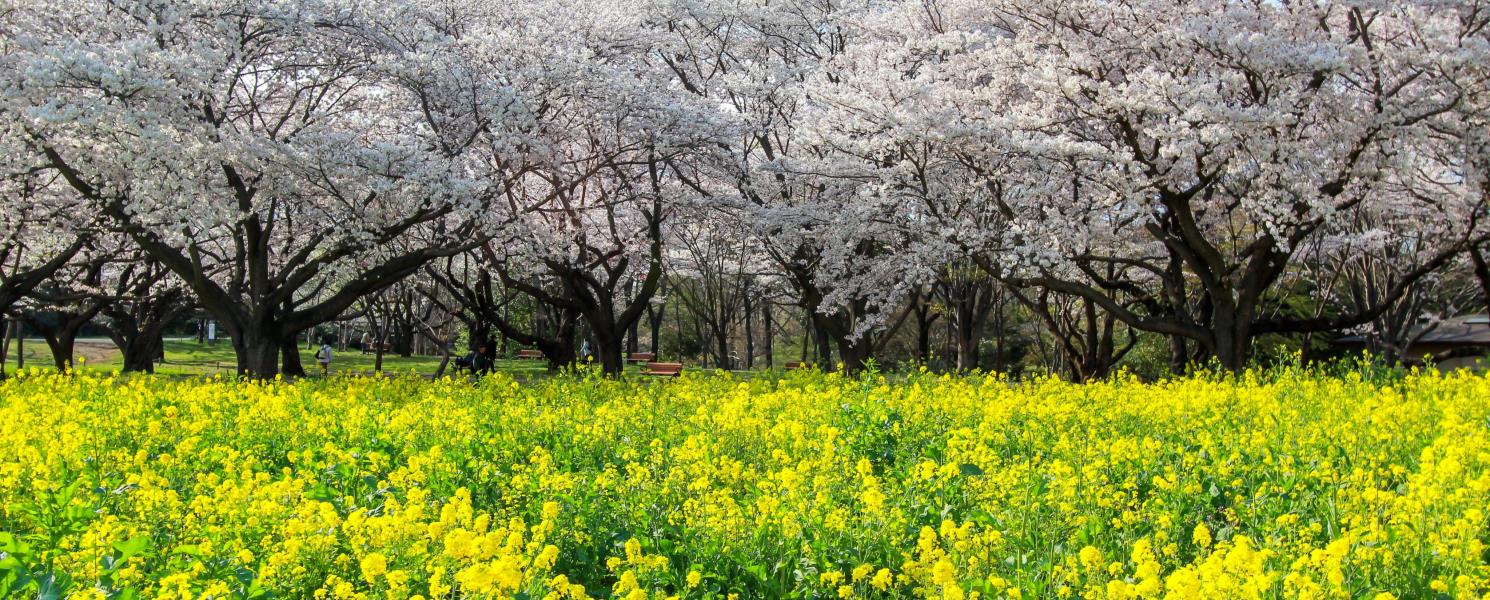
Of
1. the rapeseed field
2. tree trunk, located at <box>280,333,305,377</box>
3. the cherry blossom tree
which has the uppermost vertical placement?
the cherry blossom tree

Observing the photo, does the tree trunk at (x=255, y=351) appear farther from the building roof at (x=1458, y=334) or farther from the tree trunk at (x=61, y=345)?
the building roof at (x=1458, y=334)

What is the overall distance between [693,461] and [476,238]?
500 inches

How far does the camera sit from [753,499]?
5.14 m

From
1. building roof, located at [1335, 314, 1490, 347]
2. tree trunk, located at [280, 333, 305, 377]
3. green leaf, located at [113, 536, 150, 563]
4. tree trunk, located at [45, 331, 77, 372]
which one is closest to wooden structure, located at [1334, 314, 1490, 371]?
building roof, located at [1335, 314, 1490, 347]

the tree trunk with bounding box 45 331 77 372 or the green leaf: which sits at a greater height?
the tree trunk with bounding box 45 331 77 372

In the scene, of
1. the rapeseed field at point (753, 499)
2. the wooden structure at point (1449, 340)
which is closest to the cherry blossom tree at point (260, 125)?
the rapeseed field at point (753, 499)

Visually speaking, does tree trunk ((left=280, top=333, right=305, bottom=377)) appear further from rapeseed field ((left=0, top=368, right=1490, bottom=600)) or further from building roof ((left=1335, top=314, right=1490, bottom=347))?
building roof ((left=1335, top=314, right=1490, bottom=347))

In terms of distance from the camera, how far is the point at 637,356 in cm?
3850

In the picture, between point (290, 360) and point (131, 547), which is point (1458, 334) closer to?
point (290, 360)

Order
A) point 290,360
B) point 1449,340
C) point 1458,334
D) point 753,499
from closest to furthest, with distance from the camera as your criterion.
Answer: point 753,499 < point 290,360 < point 1449,340 < point 1458,334

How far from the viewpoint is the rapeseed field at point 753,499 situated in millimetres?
3553

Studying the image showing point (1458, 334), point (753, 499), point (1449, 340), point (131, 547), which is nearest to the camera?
point (131, 547)

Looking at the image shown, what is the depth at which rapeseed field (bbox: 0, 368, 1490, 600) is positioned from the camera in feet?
11.7

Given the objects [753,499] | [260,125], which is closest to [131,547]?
[753,499]
